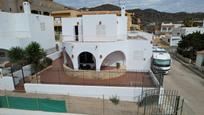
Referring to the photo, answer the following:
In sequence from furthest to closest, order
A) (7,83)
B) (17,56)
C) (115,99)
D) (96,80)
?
(17,56), (96,80), (7,83), (115,99)

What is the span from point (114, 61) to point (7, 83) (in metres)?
11.9

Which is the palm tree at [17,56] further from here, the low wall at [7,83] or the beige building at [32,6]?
the beige building at [32,6]

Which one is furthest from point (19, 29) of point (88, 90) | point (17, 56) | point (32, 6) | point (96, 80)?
point (32, 6)

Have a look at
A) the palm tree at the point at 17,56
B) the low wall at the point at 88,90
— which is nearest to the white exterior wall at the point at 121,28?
the low wall at the point at 88,90

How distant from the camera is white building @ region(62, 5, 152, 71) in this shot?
16.7m

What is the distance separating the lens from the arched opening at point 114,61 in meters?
19.4

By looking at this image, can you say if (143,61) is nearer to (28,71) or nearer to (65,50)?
(65,50)

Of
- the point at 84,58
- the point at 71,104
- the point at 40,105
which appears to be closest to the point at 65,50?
the point at 84,58

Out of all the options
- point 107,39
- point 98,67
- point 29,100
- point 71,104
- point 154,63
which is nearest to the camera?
point 29,100

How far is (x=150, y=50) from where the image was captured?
19.1 meters

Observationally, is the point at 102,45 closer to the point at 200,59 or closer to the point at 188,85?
the point at 188,85

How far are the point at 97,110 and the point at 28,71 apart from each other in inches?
386

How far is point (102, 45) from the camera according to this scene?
53.6 ft

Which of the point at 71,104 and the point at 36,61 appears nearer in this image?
the point at 71,104
